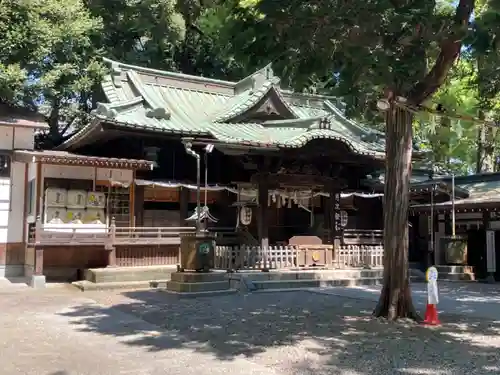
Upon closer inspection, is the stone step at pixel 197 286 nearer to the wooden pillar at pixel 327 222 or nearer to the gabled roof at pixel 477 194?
the wooden pillar at pixel 327 222

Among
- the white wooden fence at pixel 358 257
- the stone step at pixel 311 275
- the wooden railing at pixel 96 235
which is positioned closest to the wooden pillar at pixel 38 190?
the wooden railing at pixel 96 235

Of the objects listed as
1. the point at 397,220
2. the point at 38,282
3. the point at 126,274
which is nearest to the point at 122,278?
the point at 126,274

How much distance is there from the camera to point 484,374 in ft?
20.8

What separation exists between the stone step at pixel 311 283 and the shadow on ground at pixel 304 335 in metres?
2.74

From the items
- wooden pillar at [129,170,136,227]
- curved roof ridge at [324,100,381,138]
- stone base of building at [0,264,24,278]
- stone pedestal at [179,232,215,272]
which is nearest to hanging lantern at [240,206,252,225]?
wooden pillar at [129,170,136,227]

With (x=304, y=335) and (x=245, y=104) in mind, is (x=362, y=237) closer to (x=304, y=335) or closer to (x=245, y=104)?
(x=245, y=104)

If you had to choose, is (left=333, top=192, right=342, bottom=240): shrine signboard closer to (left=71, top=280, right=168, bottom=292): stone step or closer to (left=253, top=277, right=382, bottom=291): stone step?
(left=253, top=277, right=382, bottom=291): stone step

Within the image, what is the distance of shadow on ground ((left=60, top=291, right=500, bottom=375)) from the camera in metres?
6.83

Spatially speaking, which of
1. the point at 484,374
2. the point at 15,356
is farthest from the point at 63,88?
the point at 484,374

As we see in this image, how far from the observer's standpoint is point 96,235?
16016 millimetres

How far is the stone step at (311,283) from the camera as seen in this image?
15.1m

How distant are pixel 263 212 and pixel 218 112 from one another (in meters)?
4.90

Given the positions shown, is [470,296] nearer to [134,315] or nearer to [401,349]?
[401,349]

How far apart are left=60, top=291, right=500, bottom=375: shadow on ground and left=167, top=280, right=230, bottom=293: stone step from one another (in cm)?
113
